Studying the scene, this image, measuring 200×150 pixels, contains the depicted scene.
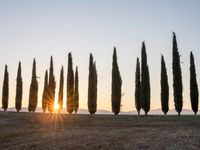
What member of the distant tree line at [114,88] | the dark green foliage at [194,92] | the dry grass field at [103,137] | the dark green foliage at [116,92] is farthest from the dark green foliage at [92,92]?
the dry grass field at [103,137]

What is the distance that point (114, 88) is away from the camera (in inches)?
2309

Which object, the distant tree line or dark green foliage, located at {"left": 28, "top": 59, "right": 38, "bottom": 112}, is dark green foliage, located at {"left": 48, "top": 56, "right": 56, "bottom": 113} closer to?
the distant tree line

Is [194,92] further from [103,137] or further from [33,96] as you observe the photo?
[33,96]

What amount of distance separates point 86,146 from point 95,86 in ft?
114

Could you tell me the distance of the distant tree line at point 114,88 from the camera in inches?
2186

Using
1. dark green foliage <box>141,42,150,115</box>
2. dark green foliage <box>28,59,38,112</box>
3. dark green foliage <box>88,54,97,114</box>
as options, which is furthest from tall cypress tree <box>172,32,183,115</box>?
dark green foliage <box>28,59,38,112</box>

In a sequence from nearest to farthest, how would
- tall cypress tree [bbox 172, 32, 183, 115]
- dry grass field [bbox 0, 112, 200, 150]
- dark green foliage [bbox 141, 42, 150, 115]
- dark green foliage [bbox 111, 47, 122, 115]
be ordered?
dry grass field [bbox 0, 112, 200, 150] < tall cypress tree [bbox 172, 32, 183, 115] < dark green foliage [bbox 141, 42, 150, 115] < dark green foliage [bbox 111, 47, 122, 115]

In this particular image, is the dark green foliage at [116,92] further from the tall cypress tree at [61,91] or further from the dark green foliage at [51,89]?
the dark green foliage at [51,89]

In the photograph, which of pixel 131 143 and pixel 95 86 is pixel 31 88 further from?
pixel 131 143

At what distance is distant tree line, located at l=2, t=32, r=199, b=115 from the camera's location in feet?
182

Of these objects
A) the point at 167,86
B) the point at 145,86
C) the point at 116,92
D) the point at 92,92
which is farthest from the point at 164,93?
the point at 92,92

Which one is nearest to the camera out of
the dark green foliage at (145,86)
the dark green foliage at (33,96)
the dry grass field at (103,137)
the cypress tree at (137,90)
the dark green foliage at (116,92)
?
the dry grass field at (103,137)

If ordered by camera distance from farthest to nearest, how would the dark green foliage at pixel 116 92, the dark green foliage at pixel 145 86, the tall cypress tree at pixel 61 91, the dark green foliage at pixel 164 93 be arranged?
the tall cypress tree at pixel 61 91
the dark green foliage at pixel 116 92
the dark green foliage at pixel 145 86
the dark green foliage at pixel 164 93

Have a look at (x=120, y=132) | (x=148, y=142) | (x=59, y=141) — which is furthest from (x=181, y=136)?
(x=59, y=141)
